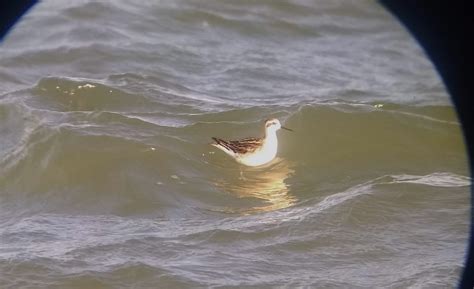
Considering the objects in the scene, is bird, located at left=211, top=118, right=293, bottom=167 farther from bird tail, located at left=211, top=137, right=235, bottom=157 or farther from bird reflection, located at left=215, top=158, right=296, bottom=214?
bird reflection, located at left=215, top=158, right=296, bottom=214

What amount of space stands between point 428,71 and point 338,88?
1.83 metres

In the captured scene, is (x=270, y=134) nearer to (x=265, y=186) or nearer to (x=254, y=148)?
(x=254, y=148)

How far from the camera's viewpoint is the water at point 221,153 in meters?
6.36

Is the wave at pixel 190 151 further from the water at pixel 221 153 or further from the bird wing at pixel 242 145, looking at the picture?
the bird wing at pixel 242 145

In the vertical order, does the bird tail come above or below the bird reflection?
above

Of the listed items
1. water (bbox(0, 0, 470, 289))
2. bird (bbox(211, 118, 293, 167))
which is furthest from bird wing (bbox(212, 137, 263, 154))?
water (bbox(0, 0, 470, 289))

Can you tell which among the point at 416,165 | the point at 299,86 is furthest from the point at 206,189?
the point at 299,86

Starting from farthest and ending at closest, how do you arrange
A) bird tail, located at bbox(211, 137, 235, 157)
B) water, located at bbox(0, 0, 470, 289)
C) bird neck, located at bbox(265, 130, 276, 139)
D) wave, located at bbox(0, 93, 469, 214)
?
bird neck, located at bbox(265, 130, 276, 139) < bird tail, located at bbox(211, 137, 235, 157) < wave, located at bbox(0, 93, 469, 214) < water, located at bbox(0, 0, 470, 289)

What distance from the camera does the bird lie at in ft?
A: 30.3

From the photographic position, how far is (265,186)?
29.1 ft

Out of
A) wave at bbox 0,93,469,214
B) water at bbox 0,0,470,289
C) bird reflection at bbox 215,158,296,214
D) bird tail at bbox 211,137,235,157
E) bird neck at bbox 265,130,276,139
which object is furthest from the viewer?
bird neck at bbox 265,130,276,139

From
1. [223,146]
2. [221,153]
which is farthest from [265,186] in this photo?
[221,153]

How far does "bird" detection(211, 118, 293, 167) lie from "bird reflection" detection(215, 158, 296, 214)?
0.10 meters

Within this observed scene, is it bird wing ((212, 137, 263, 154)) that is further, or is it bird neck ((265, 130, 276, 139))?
bird neck ((265, 130, 276, 139))
